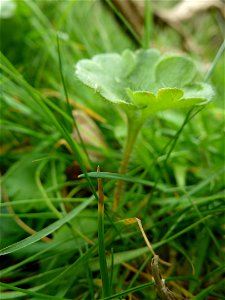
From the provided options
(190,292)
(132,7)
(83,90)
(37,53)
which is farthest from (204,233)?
(132,7)

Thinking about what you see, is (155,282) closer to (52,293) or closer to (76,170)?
(52,293)

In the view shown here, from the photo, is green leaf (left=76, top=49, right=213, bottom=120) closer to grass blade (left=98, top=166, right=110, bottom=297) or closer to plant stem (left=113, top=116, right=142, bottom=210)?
plant stem (left=113, top=116, right=142, bottom=210)

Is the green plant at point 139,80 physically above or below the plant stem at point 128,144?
above

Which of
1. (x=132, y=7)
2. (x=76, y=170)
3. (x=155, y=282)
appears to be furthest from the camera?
(x=132, y=7)

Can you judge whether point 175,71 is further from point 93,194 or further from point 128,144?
point 93,194

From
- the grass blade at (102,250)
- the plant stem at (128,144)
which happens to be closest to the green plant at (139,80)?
the plant stem at (128,144)

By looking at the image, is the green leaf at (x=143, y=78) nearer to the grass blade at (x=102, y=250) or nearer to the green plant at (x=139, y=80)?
the green plant at (x=139, y=80)


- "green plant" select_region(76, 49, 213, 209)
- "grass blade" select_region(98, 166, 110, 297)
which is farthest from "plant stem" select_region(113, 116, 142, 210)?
"grass blade" select_region(98, 166, 110, 297)
